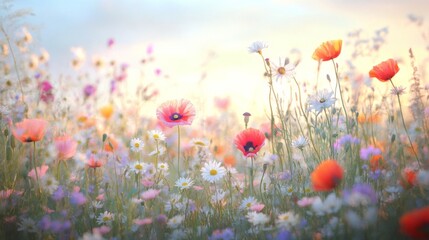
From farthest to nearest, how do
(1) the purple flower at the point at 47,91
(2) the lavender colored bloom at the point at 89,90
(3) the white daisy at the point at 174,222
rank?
1. (2) the lavender colored bloom at the point at 89,90
2. (1) the purple flower at the point at 47,91
3. (3) the white daisy at the point at 174,222

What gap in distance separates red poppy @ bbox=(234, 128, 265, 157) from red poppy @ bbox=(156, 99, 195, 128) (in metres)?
0.36

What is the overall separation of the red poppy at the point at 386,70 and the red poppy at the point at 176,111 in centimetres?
100

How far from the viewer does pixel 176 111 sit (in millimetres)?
2357

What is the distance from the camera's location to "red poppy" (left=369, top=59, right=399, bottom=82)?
2.00 metres

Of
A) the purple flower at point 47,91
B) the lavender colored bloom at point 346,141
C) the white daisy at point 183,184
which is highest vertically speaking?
the purple flower at point 47,91

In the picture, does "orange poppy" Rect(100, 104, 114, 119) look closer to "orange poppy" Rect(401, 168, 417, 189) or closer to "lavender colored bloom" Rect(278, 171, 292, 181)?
"lavender colored bloom" Rect(278, 171, 292, 181)

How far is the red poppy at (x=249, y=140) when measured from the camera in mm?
2078

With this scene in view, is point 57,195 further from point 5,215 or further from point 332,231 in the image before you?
point 332,231

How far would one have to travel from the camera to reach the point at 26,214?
1.99m

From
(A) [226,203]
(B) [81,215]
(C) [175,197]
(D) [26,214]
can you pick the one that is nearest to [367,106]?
(A) [226,203]

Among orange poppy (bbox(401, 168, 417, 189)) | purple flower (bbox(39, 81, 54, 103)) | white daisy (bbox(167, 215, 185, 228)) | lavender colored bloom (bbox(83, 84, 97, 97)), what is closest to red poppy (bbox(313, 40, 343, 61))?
orange poppy (bbox(401, 168, 417, 189))

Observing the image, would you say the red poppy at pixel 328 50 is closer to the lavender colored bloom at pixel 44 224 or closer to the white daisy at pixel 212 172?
the white daisy at pixel 212 172

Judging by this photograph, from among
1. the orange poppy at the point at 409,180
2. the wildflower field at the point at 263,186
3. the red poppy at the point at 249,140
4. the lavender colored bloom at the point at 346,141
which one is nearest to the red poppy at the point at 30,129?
the wildflower field at the point at 263,186

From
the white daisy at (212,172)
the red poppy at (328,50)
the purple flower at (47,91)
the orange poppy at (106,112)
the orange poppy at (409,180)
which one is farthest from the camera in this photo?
the orange poppy at (106,112)
